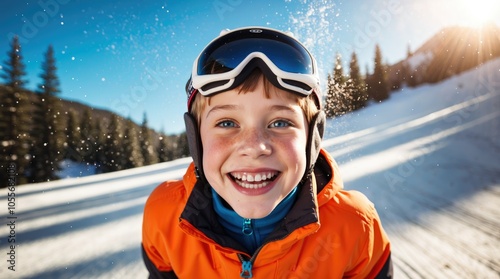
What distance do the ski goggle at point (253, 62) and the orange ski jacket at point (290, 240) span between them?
2.07 ft

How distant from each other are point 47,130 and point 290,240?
92.9ft

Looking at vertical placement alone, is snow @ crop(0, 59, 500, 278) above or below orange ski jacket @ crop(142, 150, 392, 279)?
below

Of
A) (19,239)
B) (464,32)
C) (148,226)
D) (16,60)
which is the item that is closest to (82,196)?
(19,239)

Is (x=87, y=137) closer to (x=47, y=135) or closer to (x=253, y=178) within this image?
(x=47, y=135)

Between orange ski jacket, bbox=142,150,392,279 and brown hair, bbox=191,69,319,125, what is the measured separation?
0.44 meters

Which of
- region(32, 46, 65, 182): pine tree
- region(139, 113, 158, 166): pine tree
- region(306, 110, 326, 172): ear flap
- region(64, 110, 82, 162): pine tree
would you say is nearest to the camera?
region(306, 110, 326, 172): ear flap

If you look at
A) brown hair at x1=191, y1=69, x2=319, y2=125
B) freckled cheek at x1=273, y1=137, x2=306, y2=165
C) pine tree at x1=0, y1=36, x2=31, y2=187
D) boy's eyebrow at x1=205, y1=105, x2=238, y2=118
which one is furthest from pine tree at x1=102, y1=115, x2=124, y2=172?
freckled cheek at x1=273, y1=137, x2=306, y2=165

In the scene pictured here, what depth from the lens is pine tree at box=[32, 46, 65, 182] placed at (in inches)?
867

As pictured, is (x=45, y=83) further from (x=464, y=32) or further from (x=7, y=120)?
(x=464, y=32)

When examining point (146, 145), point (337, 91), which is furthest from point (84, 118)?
point (337, 91)

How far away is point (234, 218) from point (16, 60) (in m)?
24.0

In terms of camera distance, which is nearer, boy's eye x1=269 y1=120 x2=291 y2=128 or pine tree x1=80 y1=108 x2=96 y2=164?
boy's eye x1=269 y1=120 x2=291 y2=128

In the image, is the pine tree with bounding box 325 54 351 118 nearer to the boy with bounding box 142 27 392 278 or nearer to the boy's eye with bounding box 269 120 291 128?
the boy with bounding box 142 27 392 278

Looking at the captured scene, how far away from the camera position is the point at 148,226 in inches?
69.7
